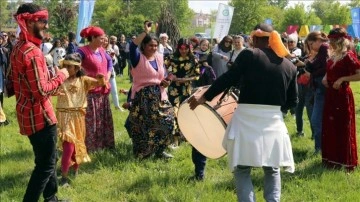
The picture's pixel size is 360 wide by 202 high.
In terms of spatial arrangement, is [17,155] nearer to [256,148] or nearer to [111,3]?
[256,148]

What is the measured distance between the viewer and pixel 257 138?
3660mm

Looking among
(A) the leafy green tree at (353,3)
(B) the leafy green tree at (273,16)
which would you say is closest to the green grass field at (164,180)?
(B) the leafy green tree at (273,16)

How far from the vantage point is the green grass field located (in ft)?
15.7

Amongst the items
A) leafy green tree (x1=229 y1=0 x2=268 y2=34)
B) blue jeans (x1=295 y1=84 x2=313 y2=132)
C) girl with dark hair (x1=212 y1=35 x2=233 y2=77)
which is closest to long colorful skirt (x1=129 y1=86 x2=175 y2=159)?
blue jeans (x1=295 y1=84 x2=313 y2=132)

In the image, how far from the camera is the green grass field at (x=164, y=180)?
4797 millimetres

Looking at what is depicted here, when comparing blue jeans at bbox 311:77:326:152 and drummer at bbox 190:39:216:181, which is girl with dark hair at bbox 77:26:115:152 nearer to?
drummer at bbox 190:39:216:181

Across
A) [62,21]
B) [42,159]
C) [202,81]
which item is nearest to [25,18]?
[42,159]

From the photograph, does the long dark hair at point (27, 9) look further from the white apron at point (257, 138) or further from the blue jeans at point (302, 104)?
the blue jeans at point (302, 104)

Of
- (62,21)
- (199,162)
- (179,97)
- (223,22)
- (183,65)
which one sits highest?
(223,22)

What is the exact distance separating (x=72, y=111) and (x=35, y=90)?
5.11 ft

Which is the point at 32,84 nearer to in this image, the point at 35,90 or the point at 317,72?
the point at 35,90

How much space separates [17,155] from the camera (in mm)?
6738

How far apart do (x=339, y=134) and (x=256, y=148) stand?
7.93 feet

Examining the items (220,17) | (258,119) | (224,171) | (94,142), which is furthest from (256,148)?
(220,17)
